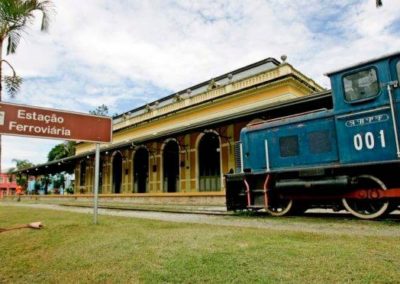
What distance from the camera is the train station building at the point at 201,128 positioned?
18844 mm

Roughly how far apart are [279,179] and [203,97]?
17163mm

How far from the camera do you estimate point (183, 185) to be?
24.6m

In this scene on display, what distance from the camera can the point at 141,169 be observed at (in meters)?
30.1

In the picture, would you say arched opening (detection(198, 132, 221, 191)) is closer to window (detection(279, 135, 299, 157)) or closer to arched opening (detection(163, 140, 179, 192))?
arched opening (detection(163, 140, 179, 192))

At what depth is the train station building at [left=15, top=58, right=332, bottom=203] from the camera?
61.8ft

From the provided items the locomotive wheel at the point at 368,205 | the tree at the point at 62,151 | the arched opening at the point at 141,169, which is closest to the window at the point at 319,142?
the locomotive wheel at the point at 368,205

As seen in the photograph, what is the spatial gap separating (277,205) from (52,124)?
6.35 m

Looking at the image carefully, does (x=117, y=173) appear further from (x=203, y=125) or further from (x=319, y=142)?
(x=319, y=142)

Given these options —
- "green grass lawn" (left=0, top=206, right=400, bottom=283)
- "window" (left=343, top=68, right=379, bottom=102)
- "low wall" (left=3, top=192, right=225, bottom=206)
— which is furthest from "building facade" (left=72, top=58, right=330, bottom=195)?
"green grass lawn" (left=0, top=206, right=400, bottom=283)

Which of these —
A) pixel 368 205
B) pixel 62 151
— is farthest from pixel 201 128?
pixel 62 151

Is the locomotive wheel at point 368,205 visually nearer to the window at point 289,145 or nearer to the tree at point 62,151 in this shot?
the window at point 289,145

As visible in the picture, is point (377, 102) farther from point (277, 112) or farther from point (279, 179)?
point (277, 112)

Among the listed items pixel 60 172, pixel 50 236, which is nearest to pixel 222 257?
pixel 50 236

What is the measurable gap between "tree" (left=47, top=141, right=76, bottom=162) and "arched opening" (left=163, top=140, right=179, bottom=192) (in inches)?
1349
